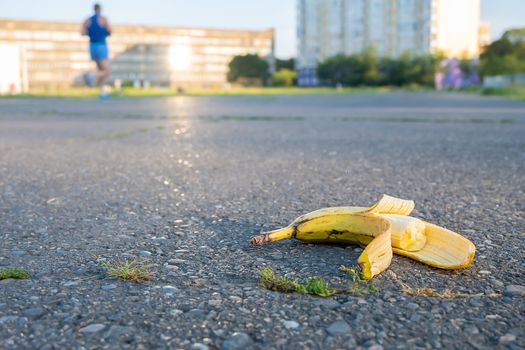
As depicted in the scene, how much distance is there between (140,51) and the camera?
80188 mm

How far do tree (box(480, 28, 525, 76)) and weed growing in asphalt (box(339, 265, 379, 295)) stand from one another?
1479 inches

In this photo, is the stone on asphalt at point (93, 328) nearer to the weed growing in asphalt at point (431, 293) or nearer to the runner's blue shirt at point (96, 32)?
the weed growing in asphalt at point (431, 293)

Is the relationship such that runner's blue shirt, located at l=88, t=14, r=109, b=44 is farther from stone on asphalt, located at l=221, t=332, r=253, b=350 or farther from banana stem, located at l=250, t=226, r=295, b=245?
stone on asphalt, located at l=221, t=332, r=253, b=350

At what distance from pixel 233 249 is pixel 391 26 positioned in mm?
59367

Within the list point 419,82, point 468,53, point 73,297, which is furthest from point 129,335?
point 468,53

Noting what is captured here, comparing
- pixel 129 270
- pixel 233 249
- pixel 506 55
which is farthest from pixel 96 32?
pixel 506 55

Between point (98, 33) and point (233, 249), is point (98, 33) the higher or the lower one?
the higher one

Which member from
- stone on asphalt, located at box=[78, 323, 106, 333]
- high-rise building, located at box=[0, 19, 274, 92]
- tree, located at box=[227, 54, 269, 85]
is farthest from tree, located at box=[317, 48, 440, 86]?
stone on asphalt, located at box=[78, 323, 106, 333]

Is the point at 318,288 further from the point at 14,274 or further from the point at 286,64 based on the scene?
the point at 286,64

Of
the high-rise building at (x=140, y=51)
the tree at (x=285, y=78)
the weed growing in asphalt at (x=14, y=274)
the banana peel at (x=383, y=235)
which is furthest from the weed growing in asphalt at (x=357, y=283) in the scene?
the high-rise building at (x=140, y=51)

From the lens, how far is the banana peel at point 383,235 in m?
1.15

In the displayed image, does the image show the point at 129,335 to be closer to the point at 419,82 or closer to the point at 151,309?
the point at 151,309

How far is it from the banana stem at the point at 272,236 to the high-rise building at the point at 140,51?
75788 millimetres

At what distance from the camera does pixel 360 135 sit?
180 inches
